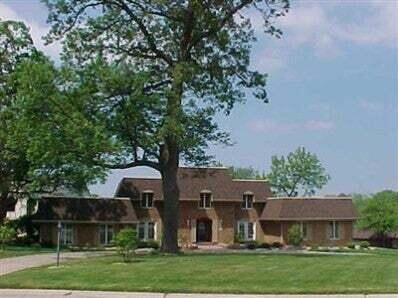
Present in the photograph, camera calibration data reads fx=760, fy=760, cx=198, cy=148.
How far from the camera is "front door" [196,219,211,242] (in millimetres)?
69125

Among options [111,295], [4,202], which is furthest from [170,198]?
[111,295]

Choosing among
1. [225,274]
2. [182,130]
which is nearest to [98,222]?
[182,130]

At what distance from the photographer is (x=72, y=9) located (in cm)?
3997

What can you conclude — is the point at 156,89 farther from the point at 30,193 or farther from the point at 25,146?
the point at 30,193

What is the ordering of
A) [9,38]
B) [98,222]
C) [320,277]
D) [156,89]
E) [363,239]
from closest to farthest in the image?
[320,277]
[156,89]
[9,38]
[98,222]
[363,239]

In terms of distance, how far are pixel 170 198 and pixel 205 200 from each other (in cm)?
2965

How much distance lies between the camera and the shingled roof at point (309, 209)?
6888cm

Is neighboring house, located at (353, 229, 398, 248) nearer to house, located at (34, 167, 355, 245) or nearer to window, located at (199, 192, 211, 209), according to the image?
house, located at (34, 167, 355, 245)

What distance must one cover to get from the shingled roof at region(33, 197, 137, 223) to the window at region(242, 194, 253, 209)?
12.6 metres

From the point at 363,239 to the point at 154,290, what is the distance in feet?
213

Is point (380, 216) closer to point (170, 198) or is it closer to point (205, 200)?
point (205, 200)

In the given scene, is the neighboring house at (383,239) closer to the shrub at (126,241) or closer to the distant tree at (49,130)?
the distant tree at (49,130)

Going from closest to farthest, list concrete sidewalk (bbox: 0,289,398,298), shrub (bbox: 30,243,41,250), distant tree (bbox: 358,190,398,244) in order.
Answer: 1. concrete sidewalk (bbox: 0,289,398,298)
2. shrub (bbox: 30,243,41,250)
3. distant tree (bbox: 358,190,398,244)

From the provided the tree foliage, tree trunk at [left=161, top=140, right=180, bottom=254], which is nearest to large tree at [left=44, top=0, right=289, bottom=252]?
tree trunk at [left=161, top=140, right=180, bottom=254]
